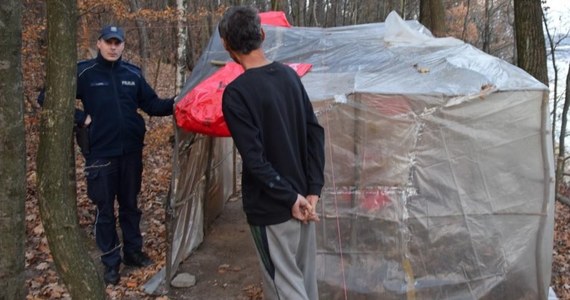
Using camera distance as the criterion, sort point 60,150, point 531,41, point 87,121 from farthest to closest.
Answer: point 531,41 < point 87,121 < point 60,150

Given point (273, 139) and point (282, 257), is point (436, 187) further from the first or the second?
point (273, 139)

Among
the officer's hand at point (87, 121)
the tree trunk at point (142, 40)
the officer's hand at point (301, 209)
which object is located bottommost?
the officer's hand at point (301, 209)

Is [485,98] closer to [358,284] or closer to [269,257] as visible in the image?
[358,284]

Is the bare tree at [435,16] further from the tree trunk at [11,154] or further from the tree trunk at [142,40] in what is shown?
the tree trunk at [11,154]

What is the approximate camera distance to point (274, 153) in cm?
243

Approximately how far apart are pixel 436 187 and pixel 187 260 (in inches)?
108

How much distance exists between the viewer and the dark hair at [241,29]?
2.32 meters

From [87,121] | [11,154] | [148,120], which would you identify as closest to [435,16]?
[148,120]

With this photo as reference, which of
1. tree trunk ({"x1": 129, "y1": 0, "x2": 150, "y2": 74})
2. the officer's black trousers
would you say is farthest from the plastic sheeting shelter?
tree trunk ({"x1": 129, "y1": 0, "x2": 150, "y2": 74})

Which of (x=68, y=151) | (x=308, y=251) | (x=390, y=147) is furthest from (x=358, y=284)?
(x=68, y=151)

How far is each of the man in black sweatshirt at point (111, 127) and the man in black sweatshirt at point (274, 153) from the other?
2296 millimetres

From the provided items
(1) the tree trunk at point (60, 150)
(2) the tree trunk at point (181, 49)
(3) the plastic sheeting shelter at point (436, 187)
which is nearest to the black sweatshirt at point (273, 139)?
(1) the tree trunk at point (60, 150)

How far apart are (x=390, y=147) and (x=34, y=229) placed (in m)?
4.34

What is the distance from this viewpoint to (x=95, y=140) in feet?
14.5
